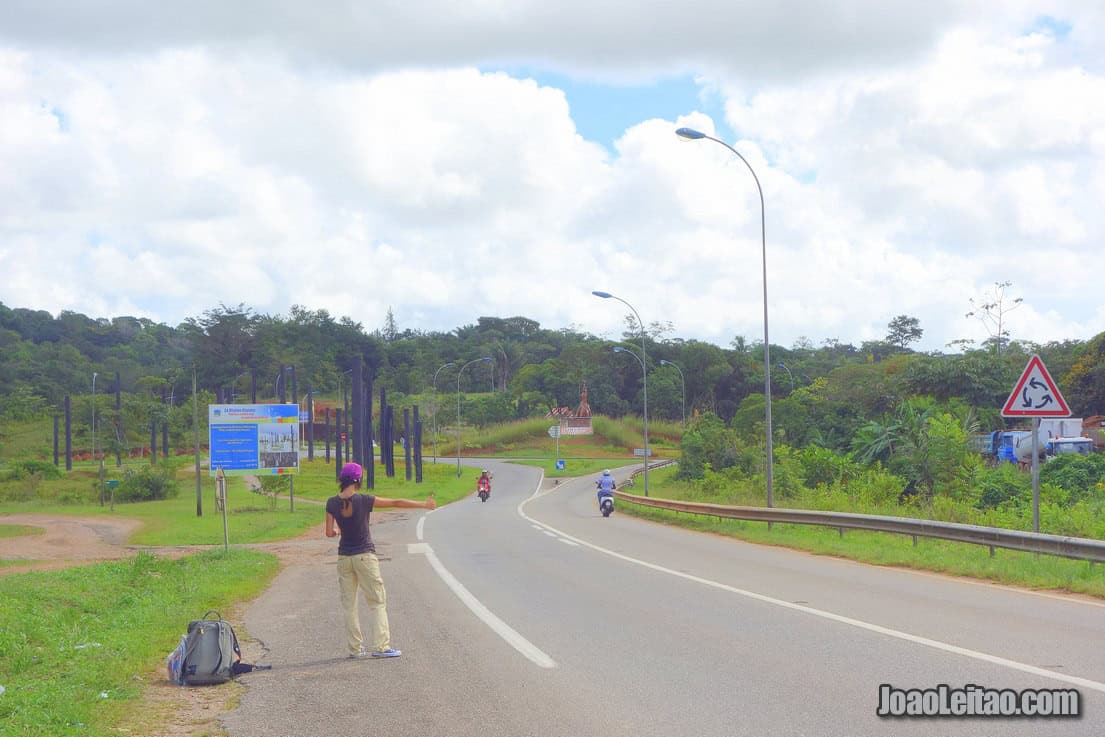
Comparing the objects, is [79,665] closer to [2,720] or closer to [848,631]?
[2,720]

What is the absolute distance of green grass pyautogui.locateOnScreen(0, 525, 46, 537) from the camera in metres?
35.2

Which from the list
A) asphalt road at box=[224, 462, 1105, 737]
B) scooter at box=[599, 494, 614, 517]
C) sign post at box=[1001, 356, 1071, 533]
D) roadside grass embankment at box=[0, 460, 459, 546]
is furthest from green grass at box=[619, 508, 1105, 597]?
roadside grass embankment at box=[0, 460, 459, 546]

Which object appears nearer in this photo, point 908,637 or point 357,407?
point 908,637

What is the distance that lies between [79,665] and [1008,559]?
1277 cm

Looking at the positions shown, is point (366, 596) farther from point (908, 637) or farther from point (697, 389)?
point (697, 389)

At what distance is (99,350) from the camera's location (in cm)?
13925

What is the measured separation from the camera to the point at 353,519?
9344mm

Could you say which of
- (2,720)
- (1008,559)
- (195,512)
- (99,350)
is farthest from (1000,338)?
(99,350)

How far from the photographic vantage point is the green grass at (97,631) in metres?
7.26

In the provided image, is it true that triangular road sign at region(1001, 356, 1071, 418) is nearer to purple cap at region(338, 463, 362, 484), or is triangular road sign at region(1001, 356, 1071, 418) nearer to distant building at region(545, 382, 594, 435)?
purple cap at region(338, 463, 362, 484)

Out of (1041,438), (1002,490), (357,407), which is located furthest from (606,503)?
(1041,438)

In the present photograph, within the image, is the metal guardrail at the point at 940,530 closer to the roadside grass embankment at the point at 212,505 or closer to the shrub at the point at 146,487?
the roadside grass embankment at the point at 212,505

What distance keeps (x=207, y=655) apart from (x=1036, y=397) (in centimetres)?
1131

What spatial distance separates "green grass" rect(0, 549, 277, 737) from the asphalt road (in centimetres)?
96
